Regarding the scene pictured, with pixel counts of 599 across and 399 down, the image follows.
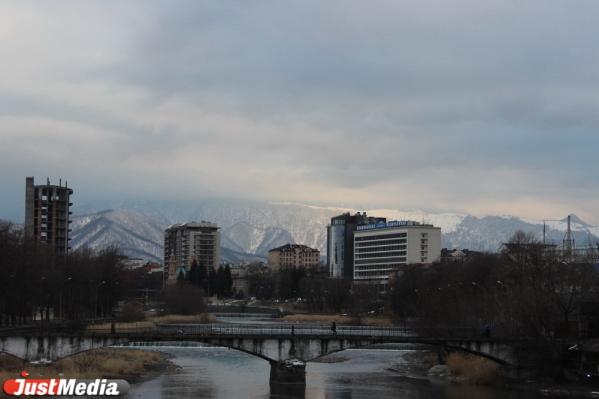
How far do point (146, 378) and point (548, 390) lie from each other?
41.2 meters

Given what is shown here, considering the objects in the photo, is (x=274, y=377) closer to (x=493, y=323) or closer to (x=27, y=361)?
(x=27, y=361)

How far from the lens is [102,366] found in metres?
98.8

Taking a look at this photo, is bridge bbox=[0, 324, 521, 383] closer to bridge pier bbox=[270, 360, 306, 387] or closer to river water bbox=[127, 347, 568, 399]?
bridge pier bbox=[270, 360, 306, 387]

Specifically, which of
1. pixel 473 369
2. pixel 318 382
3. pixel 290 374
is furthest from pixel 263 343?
pixel 473 369

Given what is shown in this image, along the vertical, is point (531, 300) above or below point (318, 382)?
above

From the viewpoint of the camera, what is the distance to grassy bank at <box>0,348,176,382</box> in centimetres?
8588

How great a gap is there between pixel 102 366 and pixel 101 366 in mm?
108

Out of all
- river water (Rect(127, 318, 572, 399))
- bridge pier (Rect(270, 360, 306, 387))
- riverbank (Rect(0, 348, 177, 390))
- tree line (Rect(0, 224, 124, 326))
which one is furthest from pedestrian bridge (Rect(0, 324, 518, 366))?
tree line (Rect(0, 224, 124, 326))

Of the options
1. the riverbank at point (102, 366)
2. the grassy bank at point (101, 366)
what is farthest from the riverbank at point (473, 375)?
the grassy bank at point (101, 366)

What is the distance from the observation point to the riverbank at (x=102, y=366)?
85812 millimetres

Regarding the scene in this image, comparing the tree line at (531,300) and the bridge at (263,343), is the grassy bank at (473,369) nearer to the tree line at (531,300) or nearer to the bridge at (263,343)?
the bridge at (263,343)

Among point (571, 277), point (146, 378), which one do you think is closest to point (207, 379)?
point (146, 378)

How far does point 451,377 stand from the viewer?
103000 millimetres

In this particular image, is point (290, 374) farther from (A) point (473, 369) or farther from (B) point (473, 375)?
(A) point (473, 369)
